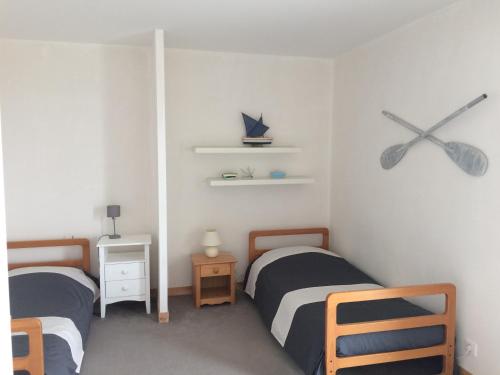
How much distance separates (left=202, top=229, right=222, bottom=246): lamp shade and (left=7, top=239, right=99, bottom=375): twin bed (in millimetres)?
1044

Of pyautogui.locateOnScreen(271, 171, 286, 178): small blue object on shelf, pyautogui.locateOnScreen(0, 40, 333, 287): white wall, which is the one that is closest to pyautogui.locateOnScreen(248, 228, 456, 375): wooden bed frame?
pyautogui.locateOnScreen(271, 171, 286, 178): small blue object on shelf

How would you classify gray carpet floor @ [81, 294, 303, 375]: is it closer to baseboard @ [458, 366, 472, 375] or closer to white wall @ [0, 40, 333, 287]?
white wall @ [0, 40, 333, 287]

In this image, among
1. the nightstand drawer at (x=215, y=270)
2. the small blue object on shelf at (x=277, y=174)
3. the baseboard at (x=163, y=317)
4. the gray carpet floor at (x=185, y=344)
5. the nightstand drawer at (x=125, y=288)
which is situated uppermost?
the small blue object on shelf at (x=277, y=174)

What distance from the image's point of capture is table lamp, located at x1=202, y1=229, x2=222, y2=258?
3916mm

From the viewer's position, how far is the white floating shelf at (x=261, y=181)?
3.97 m

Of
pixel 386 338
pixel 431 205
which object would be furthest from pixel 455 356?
pixel 431 205

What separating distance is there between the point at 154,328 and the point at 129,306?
544 mm

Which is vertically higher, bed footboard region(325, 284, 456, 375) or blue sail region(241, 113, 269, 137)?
blue sail region(241, 113, 269, 137)

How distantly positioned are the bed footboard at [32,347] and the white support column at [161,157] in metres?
1.47

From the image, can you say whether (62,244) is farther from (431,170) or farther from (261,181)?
(431,170)

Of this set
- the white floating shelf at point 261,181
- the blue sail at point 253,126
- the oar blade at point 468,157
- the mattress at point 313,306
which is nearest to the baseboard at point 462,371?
the mattress at point 313,306

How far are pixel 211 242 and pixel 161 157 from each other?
96 cm

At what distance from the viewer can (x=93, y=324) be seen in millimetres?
3473

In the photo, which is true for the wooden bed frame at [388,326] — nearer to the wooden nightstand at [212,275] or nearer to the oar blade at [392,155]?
the oar blade at [392,155]
